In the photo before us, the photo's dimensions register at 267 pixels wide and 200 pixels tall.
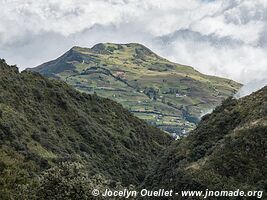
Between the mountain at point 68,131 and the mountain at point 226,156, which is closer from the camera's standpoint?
the mountain at point 226,156

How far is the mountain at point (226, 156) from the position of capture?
59.3 metres

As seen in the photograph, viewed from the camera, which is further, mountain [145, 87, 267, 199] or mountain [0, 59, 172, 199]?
mountain [0, 59, 172, 199]

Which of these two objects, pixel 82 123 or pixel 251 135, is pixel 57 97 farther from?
pixel 251 135

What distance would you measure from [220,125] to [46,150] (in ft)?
128

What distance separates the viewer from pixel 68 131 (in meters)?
127

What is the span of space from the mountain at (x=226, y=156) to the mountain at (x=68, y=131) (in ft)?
60.2

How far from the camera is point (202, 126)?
8819cm

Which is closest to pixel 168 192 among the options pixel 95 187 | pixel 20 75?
pixel 95 187

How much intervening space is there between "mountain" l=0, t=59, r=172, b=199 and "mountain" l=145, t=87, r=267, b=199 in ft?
60.2

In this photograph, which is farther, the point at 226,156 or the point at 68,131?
the point at 68,131

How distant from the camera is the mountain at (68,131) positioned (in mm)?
91781

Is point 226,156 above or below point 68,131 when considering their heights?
below

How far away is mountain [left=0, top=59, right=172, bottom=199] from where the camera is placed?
9178cm

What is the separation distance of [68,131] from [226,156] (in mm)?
70496
